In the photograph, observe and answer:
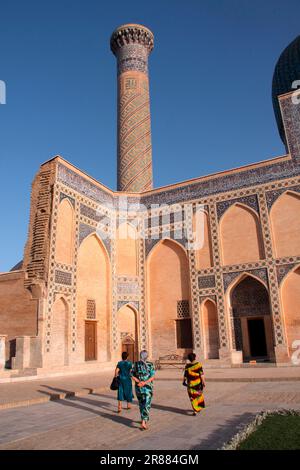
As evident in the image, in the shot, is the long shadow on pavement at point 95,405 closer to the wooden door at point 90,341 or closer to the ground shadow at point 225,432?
the ground shadow at point 225,432

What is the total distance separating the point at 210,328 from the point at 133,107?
12063 mm

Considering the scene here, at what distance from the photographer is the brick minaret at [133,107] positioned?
20.2 meters

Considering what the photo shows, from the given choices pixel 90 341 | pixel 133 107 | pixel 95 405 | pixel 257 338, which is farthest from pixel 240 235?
pixel 95 405

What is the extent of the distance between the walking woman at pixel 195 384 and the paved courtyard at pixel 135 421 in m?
0.15

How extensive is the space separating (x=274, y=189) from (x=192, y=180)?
137 inches

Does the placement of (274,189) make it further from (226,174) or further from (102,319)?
(102,319)

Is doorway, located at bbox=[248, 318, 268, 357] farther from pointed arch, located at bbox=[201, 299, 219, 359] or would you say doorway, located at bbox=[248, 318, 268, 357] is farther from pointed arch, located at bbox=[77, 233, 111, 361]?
pointed arch, located at bbox=[77, 233, 111, 361]

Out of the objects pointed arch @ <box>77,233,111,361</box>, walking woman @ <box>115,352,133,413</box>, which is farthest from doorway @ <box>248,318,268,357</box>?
walking woman @ <box>115,352,133,413</box>

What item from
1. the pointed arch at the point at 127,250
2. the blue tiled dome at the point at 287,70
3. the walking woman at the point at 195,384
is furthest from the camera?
the blue tiled dome at the point at 287,70

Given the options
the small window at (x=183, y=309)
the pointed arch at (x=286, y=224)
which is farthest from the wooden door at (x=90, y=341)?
the pointed arch at (x=286, y=224)

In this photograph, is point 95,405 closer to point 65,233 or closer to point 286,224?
point 65,233
